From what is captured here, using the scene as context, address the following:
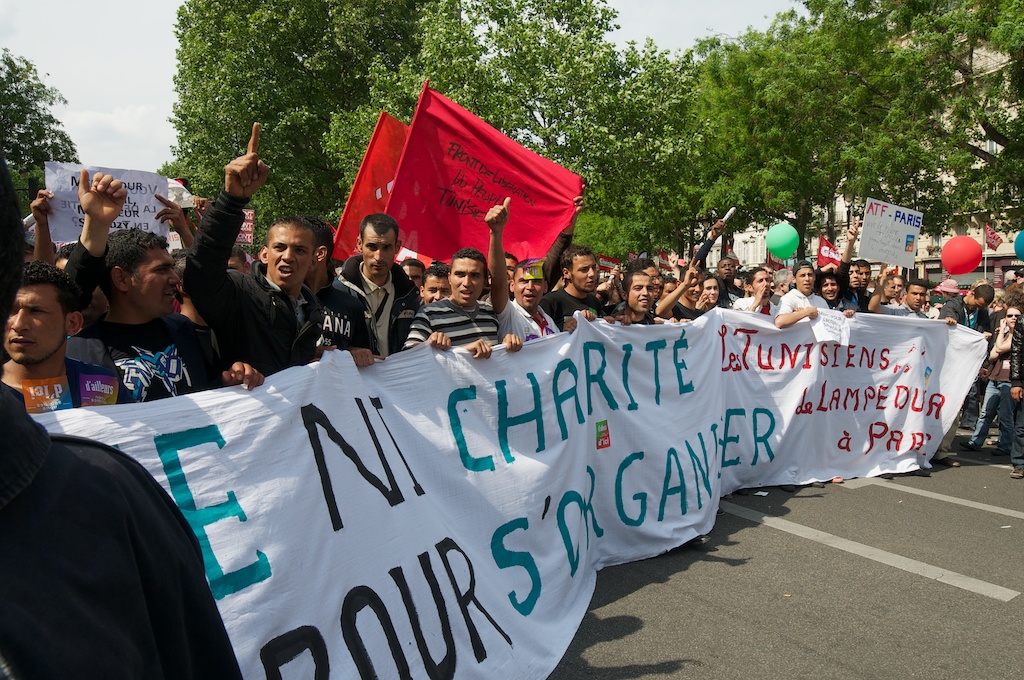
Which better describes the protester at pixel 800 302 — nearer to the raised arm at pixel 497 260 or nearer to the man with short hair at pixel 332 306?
the raised arm at pixel 497 260

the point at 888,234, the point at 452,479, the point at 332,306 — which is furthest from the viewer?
the point at 888,234

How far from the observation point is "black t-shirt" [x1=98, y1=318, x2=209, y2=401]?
276 centimetres

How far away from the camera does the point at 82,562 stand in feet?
2.48

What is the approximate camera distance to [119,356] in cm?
281

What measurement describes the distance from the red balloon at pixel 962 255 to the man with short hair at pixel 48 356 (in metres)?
13.4

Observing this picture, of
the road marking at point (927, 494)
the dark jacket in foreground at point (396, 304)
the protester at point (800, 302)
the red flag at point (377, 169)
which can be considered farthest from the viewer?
the red flag at point (377, 169)

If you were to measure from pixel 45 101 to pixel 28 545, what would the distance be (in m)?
37.5

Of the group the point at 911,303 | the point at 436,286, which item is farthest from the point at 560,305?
the point at 911,303

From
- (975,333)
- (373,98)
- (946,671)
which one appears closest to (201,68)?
(373,98)

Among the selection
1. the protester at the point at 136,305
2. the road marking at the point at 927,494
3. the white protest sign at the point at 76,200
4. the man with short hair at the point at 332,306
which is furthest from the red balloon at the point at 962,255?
the protester at the point at 136,305

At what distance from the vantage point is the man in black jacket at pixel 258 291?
8.79 feet

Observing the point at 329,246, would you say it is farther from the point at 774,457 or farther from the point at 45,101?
the point at 45,101

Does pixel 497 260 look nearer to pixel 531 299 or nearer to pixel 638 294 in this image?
pixel 531 299

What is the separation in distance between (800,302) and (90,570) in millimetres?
6756
